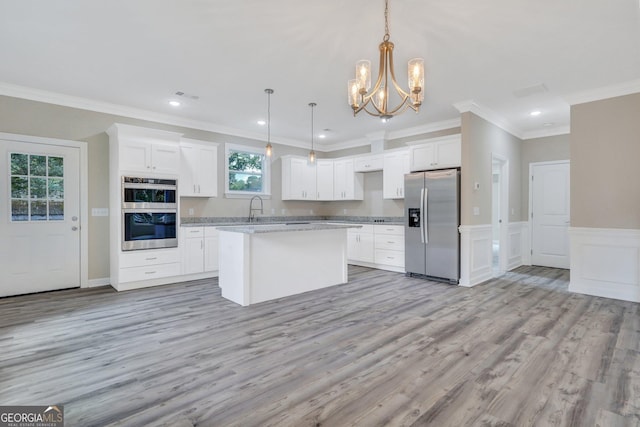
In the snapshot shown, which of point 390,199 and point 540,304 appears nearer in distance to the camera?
point 540,304

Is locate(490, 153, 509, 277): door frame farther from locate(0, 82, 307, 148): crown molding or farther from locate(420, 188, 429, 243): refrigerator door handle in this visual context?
locate(0, 82, 307, 148): crown molding

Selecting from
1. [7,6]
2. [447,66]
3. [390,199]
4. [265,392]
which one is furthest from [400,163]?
[7,6]

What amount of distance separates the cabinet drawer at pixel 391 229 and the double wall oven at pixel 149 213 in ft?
11.8

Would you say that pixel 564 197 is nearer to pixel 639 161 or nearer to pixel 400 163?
pixel 639 161

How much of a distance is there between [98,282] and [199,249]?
1492mm

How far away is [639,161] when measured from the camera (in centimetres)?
393

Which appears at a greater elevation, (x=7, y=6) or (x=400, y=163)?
(x=7, y=6)

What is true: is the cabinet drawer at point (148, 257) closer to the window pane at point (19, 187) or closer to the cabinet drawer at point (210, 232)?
the cabinet drawer at point (210, 232)

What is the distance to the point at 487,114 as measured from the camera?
5105 mm

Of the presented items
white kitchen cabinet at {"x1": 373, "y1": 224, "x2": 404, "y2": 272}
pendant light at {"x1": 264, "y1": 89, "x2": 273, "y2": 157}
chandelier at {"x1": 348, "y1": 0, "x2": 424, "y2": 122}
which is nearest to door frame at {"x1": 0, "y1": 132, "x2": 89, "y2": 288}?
pendant light at {"x1": 264, "y1": 89, "x2": 273, "y2": 157}

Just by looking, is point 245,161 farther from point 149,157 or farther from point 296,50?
point 296,50

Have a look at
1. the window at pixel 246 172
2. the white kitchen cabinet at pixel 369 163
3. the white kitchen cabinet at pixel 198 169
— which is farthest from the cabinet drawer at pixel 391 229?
the white kitchen cabinet at pixel 198 169

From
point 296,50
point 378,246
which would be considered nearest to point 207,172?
point 296,50

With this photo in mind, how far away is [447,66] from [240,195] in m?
4.28
